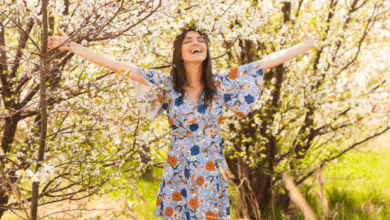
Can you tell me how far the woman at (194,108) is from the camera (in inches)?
115

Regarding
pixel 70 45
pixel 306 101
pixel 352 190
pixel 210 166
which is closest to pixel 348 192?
pixel 352 190

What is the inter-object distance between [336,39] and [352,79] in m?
1.14

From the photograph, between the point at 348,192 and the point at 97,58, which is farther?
→ the point at 348,192

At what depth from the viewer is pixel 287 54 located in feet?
10.5

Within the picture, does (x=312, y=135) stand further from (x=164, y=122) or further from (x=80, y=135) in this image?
(x=80, y=135)

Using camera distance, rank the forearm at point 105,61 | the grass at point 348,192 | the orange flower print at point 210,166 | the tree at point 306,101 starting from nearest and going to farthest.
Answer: the forearm at point 105,61 → the orange flower print at point 210,166 → the tree at point 306,101 → the grass at point 348,192

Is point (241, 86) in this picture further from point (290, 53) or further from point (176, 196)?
point (176, 196)

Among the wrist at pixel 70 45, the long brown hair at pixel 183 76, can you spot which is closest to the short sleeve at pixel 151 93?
the long brown hair at pixel 183 76

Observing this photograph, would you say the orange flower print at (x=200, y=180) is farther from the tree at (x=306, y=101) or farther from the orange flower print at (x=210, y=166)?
the tree at (x=306, y=101)

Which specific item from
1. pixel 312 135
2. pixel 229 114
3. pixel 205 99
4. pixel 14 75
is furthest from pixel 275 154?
pixel 14 75

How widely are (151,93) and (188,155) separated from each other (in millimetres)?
589

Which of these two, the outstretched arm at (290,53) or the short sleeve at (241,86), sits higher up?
the outstretched arm at (290,53)

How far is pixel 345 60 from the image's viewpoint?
507 cm

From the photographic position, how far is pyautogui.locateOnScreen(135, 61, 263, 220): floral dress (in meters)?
2.92
